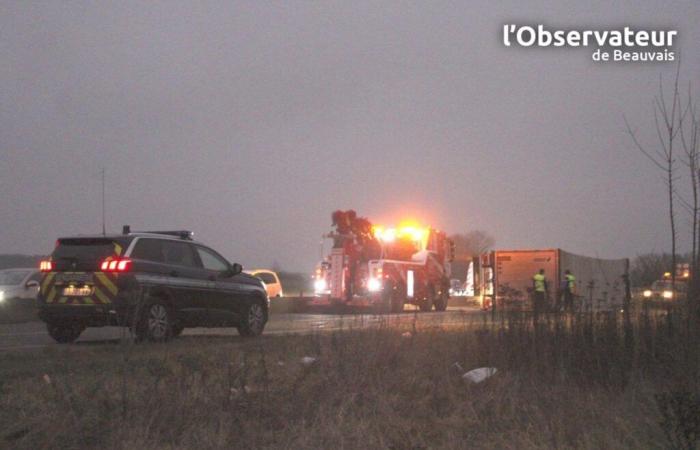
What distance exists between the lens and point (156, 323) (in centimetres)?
1334

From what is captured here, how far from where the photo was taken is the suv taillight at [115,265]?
1309cm

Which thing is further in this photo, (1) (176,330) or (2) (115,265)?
(1) (176,330)

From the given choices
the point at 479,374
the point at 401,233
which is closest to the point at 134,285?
the point at 479,374

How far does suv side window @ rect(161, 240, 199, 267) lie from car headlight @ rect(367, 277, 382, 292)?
46.1 feet

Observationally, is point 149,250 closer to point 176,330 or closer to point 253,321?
point 176,330

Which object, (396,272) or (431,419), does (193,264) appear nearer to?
(431,419)

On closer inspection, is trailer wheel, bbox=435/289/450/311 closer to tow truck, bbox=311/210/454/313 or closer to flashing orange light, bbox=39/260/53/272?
tow truck, bbox=311/210/454/313

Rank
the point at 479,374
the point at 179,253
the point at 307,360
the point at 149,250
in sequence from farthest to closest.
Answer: the point at 179,253 < the point at 149,250 < the point at 307,360 < the point at 479,374

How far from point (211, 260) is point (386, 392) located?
7099 millimetres

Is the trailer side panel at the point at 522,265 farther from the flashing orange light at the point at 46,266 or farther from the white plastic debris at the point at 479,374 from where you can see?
the white plastic debris at the point at 479,374

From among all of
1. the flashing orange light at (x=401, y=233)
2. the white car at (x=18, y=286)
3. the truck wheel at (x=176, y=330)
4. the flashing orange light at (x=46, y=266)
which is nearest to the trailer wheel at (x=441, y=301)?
the flashing orange light at (x=401, y=233)

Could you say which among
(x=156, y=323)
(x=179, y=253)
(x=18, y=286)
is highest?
(x=179, y=253)

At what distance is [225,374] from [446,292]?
2365 centimetres

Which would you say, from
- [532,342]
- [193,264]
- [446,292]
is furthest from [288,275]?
[532,342]
